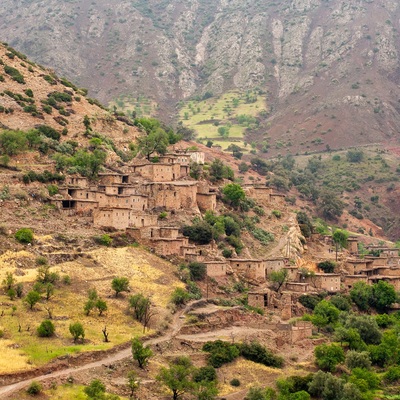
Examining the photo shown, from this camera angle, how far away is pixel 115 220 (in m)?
64.5

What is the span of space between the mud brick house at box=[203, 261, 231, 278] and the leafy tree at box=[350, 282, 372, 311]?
13021 mm

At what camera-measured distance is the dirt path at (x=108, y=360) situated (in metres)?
40.1

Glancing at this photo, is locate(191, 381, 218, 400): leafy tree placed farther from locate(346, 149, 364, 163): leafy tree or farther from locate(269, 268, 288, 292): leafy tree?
locate(346, 149, 364, 163): leafy tree

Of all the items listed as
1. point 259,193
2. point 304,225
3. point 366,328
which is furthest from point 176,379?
point 259,193

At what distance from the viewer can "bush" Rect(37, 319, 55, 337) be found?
149ft

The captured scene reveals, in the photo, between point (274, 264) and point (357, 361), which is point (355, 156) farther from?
point (357, 361)

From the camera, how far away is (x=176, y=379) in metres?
45.7

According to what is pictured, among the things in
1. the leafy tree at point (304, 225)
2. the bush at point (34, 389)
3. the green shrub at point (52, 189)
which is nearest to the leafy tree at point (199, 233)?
the green shrub at point (52, 189)

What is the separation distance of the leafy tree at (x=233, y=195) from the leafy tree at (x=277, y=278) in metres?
14.5

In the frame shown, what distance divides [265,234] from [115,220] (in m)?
21.1

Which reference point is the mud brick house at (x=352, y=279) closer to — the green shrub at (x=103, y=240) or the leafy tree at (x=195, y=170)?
the leafy tree at (x=195, y=170)

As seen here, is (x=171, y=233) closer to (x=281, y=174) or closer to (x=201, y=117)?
(x=281, y=174)

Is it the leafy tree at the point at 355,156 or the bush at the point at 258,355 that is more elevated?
the leafy tree at the point at 355,156

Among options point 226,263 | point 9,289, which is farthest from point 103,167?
point 9,289
